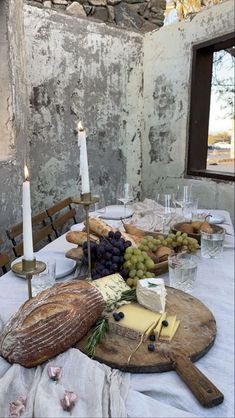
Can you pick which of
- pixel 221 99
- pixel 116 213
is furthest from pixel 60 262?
pixel 221 99

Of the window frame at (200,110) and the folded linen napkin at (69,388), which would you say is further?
the window frame at (200,110)

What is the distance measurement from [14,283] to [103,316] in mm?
350

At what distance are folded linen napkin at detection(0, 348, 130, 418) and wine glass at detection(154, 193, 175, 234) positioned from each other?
0.89 metres

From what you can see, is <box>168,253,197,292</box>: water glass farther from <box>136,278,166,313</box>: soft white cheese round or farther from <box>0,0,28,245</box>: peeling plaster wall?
<box>0,0,28,245</box>: peeling plaster wall

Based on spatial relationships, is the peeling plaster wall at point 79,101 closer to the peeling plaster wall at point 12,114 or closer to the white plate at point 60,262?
the peeling plaster wall at point 12,114

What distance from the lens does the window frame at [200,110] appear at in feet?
8.30

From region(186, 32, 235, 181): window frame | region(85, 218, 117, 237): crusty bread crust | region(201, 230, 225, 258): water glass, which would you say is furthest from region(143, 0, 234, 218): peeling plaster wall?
region(85, 218, 117, 237): crusty bread crust

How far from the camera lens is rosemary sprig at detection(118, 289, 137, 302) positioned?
29.7 inches

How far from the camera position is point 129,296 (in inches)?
29.9

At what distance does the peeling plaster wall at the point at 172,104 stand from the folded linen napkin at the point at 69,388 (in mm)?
2089

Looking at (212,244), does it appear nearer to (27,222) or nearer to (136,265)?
(136,265)

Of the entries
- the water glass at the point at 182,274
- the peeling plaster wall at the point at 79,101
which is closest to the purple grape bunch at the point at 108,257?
the water glass at the point at 182,274

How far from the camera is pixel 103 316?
71 cm

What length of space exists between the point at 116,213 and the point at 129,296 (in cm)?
102
